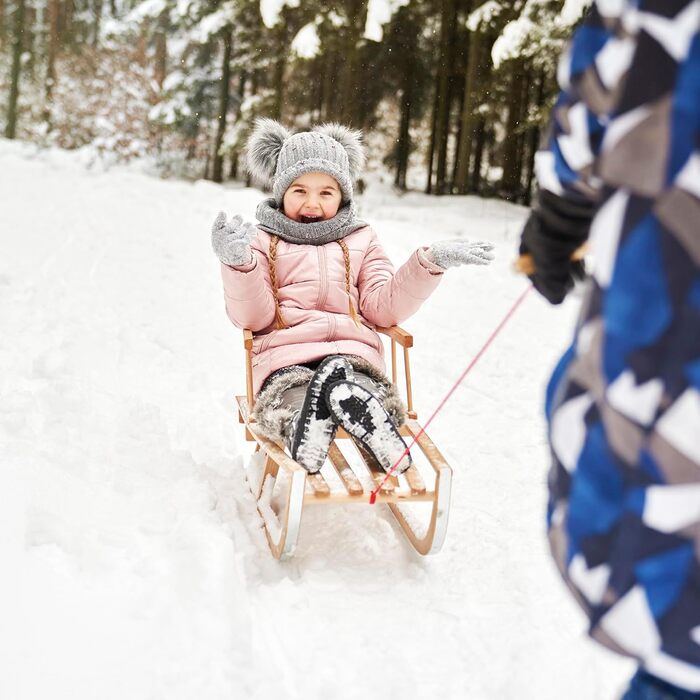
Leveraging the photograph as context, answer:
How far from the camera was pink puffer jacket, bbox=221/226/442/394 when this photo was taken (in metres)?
3.27

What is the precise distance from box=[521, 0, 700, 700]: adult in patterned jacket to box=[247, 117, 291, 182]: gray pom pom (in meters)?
2.71

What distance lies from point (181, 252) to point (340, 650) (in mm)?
6031

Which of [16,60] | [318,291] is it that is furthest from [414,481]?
[16,60]

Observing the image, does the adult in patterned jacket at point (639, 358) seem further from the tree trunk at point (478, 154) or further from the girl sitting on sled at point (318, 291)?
the tree trunk at point (478, 154)

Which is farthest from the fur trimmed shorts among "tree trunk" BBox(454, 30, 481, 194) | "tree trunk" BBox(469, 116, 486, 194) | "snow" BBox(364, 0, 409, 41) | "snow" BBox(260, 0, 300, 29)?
"tree trunk" BBox(469, 116, 486, 194)

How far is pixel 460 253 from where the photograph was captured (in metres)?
3.12

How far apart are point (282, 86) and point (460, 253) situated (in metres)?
11.8

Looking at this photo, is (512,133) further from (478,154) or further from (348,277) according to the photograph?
(348,277)

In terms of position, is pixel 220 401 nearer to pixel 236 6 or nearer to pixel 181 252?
pixel 181 252

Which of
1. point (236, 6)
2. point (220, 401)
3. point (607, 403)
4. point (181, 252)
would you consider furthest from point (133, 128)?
point (607, 403)

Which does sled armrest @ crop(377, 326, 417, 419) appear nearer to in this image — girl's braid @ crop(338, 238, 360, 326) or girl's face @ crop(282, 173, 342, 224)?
girl's braid @ crop(338, 238, 360, 326)

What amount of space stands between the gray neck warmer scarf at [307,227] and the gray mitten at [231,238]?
52 centimetres

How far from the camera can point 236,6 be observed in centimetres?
1284

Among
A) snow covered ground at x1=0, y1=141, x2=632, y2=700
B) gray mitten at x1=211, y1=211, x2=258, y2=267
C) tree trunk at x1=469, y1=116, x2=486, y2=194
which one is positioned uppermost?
tree trunk at x1=469, y1=116, x2=486, y2=194
